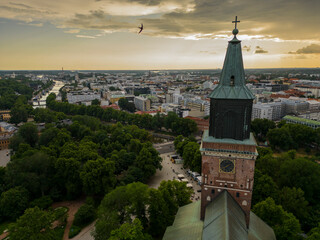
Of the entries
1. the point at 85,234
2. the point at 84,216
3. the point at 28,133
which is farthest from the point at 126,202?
the point at 28,133

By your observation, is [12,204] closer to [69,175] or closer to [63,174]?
[63,174]

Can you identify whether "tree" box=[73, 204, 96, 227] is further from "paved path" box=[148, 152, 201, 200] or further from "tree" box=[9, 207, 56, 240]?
"paved path" box=[148, 152, 201, 200]

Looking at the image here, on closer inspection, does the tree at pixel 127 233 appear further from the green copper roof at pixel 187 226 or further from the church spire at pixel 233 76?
the church spire at pixel 233 76

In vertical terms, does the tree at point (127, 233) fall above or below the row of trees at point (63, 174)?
above

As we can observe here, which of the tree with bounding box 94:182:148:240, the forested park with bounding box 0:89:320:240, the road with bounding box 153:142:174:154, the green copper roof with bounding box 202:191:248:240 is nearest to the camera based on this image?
the green copper roof with bounding box 202:191:248:240

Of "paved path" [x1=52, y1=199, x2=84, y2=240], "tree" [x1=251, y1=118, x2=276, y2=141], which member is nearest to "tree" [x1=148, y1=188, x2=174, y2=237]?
"paved path" [x1=52, y1=199, x2=84, y2=240]

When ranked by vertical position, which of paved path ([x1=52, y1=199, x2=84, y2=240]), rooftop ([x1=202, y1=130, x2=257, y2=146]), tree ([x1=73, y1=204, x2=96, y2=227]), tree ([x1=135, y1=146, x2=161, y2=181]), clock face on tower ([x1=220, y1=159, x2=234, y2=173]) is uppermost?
rooftop ([x1=202, y1=130, x2=257, y2=146])

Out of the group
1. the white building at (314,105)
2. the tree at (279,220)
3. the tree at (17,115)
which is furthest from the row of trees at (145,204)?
the white building at (314,105)

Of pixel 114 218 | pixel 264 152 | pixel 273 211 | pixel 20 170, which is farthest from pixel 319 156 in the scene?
pixel 20 170
